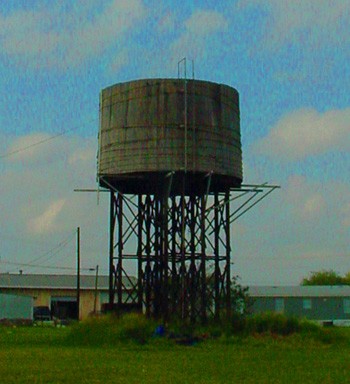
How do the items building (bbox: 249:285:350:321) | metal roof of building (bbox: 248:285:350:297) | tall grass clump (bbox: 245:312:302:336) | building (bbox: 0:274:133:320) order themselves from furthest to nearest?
building (bbox: 0:274:133:320) < metal roof of building (bbox: 248:285:350:297) < building (bbox: 249:285:350:321) < tall grass clump (bbox: 245:312:302:336)

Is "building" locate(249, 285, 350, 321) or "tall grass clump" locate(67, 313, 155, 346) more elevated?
"building" locate(249, 285, 350, 321)

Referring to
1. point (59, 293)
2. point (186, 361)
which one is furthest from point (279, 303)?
point (186, 361)

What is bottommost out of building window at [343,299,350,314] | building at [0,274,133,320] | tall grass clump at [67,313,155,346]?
tall grass clump at [67,313,155,346]

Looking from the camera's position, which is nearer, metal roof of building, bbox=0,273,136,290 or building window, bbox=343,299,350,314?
building window, bbox=343,299,350,314

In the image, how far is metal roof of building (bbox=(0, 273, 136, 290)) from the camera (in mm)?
94000

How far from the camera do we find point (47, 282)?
315 feet

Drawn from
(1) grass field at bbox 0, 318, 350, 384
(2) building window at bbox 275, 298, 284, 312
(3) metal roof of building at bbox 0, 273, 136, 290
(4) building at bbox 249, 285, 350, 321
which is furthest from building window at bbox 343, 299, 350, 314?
(1) grass field at bbox 0, 318, 350, 384

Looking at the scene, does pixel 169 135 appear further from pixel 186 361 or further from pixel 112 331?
pixel 186 361

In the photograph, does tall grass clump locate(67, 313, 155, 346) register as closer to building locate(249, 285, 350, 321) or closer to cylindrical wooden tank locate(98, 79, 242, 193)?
cylindrical wooden tank locate(98, 79, 242, 193)

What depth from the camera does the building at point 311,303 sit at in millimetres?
91000

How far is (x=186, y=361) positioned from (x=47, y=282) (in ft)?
237

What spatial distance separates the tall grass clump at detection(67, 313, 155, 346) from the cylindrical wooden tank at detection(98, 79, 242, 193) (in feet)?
19.5

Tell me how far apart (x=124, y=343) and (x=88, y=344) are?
1402 mm

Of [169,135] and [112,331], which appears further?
[169,135]
